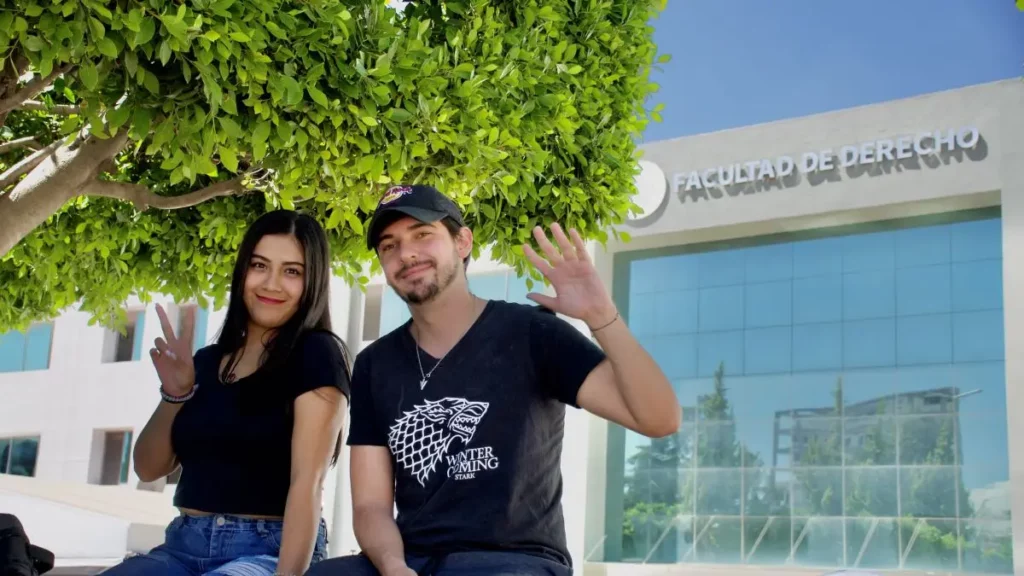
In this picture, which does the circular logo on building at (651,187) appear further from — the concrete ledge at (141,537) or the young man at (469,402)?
the young man at (469,402)

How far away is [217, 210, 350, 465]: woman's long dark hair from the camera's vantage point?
14.0ft

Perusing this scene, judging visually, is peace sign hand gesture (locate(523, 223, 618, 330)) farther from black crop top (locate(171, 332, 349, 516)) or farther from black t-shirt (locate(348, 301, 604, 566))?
black crop top (locate(171, 332, 349, 516))

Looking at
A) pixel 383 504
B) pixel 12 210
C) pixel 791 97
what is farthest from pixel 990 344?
pixel 791 97

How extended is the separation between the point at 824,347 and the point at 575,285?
843 inches

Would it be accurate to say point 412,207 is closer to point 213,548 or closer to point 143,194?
point 213,548

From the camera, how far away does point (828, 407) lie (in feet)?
77.9

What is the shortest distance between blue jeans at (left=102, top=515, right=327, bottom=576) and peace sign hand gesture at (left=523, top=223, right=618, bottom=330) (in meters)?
1.23

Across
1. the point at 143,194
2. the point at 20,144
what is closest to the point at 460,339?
the point at 143,194

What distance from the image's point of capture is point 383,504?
3.77 m

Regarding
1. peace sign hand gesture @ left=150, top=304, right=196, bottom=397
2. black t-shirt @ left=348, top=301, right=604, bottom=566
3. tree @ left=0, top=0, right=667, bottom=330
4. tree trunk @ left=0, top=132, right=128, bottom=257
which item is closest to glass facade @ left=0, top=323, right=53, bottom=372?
tree @ left=0, top=0, right=667, bottom=330

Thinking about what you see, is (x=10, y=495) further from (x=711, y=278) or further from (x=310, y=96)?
(x=310, y=96)

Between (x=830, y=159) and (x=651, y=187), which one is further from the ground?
(x=830, y=159)

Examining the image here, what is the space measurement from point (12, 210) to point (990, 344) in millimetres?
19291

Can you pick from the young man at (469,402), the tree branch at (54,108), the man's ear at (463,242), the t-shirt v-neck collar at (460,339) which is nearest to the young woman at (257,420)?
the young man at (469,402)
